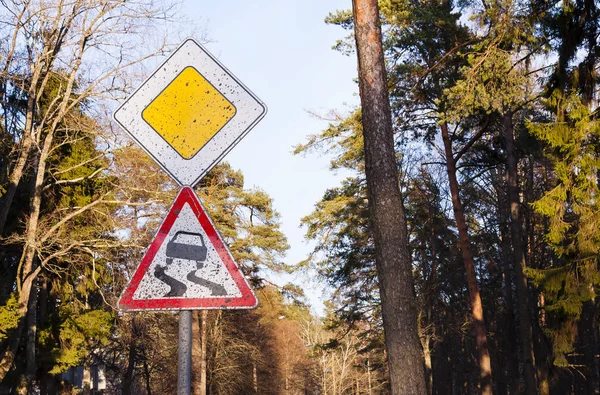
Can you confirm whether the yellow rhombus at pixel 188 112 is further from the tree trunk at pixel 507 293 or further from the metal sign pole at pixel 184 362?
the tree trunk at pixel 507 293

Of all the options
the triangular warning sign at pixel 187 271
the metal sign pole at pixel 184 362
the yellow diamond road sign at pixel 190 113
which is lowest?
the metal sign pole at pixel 184 362

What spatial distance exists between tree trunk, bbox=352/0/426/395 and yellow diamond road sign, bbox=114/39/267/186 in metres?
3.12

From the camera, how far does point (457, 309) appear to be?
128ft

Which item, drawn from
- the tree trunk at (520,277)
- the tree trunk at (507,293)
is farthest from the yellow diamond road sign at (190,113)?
the tree trunk at (507,293)

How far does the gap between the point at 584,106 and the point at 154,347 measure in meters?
25.7

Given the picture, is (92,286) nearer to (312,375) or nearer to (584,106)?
(584,106)

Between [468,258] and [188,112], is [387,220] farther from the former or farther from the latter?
[468,258]

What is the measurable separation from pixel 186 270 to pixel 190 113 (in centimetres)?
75

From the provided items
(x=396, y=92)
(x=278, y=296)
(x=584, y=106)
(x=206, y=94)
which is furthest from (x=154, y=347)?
(x=206, y=94)

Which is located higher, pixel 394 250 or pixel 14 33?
pixel 14 33

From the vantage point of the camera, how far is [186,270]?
2951 millimetres

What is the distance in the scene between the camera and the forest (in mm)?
Answer: 16516

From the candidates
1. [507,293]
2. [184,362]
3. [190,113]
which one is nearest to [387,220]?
[190,113]

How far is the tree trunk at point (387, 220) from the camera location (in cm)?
575
